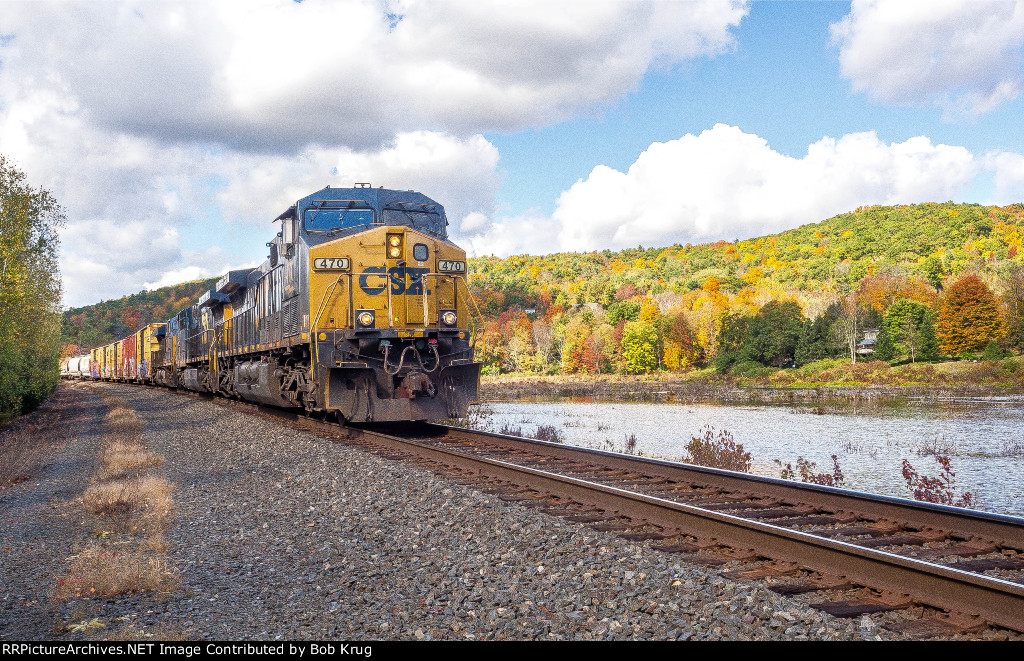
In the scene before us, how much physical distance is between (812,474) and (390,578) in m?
9.40

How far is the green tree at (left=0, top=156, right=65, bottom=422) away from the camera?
21.3 meters

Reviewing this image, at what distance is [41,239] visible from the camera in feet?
93.0

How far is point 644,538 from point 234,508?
4.35m

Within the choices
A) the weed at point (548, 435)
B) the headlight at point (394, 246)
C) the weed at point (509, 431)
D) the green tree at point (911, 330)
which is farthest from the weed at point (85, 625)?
the green tree at point (911, 330)

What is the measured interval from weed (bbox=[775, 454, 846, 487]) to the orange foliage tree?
179 feet

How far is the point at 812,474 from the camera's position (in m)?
12.4

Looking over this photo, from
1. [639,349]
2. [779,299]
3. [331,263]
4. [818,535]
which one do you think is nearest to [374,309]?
[331,263]

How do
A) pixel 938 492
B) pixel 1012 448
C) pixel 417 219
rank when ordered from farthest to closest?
1. pixel 1012 448
2. pixel 417 219
3. pixel 938 492

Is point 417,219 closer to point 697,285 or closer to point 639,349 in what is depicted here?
point 639,349

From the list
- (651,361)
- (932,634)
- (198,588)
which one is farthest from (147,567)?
(651,361)

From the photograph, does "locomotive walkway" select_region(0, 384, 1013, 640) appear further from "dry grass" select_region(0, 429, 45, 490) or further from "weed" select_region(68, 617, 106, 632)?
"dry grass" select_region(0, 429, 45, 490)

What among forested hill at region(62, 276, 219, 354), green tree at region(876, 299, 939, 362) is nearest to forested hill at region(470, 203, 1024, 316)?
green tree at region(876, 299, 939, 362)

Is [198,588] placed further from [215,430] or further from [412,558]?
[215,430]

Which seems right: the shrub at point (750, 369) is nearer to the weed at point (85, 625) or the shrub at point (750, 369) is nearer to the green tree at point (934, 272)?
the green tree at point (934, 272)
